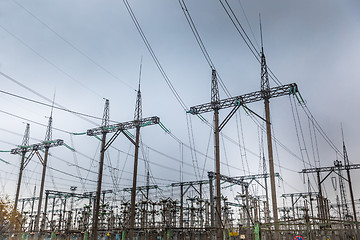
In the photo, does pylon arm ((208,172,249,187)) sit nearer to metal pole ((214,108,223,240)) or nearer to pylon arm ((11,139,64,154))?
metal pole ((214,108,223,240))

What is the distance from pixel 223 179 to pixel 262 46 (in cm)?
1844

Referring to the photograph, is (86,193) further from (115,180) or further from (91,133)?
(91,133)

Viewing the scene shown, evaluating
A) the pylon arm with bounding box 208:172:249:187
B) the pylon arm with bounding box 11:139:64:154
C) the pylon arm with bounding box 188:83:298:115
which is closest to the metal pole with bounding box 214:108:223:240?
the pylon arm with bounding box 188:83:298:115

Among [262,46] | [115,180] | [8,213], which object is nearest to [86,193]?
[115,180]

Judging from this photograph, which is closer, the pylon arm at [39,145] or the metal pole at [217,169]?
the metal pole at [217,169]

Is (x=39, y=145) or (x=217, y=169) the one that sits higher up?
(x=39, y=145)

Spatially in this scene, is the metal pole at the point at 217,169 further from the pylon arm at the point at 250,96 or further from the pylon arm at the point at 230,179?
the pylon arm at the point at 230,179


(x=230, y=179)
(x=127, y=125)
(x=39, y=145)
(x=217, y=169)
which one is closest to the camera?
(x=217, y=169)

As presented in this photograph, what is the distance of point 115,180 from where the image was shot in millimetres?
36719

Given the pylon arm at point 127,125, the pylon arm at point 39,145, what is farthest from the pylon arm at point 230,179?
the pylon arm at point 39,145

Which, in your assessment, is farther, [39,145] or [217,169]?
[39,145]

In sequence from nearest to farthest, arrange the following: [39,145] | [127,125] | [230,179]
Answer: [127,125] < [39,145] < [230,179]

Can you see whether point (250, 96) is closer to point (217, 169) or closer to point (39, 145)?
point (217, 169)

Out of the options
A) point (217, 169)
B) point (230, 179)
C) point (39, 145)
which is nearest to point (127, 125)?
point (217, 169)
